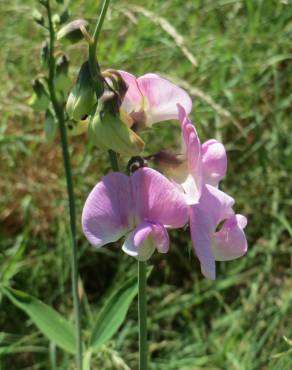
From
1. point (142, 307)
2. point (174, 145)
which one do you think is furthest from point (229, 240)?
point (174, 145)

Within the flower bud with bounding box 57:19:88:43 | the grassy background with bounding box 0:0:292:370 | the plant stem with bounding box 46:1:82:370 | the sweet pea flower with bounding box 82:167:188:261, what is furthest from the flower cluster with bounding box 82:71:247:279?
the grassy background with bounding box 0:0:292:370

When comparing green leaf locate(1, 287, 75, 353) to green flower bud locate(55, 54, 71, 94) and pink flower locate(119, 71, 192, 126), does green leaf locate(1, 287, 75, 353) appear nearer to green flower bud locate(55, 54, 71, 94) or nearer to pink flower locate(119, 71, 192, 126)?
green flower bud locate(55, 54, 71, 94)


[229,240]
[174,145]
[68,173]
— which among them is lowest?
[174,145]

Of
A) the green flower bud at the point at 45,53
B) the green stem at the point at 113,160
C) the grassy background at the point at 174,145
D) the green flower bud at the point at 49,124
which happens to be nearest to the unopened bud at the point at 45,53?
the green flower bud at the point at 45,53

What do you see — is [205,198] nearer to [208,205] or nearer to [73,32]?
[208,205]

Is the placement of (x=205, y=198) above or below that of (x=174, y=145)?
above

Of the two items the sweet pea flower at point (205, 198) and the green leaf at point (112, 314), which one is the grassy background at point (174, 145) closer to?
the green leaf at point (112, 314)

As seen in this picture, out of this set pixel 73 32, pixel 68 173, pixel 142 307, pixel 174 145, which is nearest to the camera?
pixel 142 307
